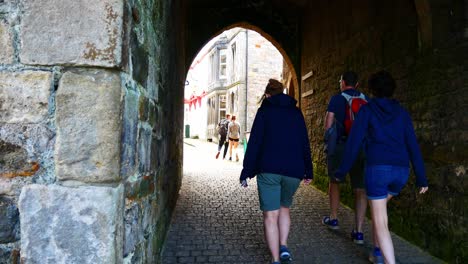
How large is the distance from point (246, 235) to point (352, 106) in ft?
5.55

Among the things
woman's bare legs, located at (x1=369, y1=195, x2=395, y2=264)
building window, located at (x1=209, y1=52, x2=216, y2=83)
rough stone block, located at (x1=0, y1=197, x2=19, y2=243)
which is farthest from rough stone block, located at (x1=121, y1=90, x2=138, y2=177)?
building window, located at (x1=209, y1=52, x2=216, y2=83)

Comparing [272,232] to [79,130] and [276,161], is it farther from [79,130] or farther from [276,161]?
[79,130]

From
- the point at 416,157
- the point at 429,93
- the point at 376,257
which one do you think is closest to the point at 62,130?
the point at 416,157

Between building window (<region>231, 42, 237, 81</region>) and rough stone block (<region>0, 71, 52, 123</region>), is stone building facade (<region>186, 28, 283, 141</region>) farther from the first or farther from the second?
rough stone block (<region>0, 71, 52, 123</region>)

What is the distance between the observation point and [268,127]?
3197mm

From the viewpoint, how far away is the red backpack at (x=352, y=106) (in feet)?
12.1

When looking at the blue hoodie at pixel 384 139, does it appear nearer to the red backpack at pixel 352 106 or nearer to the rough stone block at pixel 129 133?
the red backpack at pixel 352 106

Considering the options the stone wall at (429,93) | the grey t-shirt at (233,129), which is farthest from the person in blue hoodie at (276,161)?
the grey t-shirt at (233,129)

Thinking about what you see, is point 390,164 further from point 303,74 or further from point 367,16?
point 303,74

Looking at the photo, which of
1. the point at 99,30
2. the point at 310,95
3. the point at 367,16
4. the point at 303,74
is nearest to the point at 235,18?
the point at 303,74

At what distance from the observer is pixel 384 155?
2.84m

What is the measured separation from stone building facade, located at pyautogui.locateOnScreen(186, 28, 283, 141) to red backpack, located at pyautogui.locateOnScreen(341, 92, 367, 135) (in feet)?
54.1

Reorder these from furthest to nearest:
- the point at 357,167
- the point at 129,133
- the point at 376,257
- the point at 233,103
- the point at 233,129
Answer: the point at 233,103, the point at 233,129, the point at 357,167, the point at 376,257, the point at 129,133

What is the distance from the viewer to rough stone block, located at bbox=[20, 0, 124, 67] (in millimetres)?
1619
